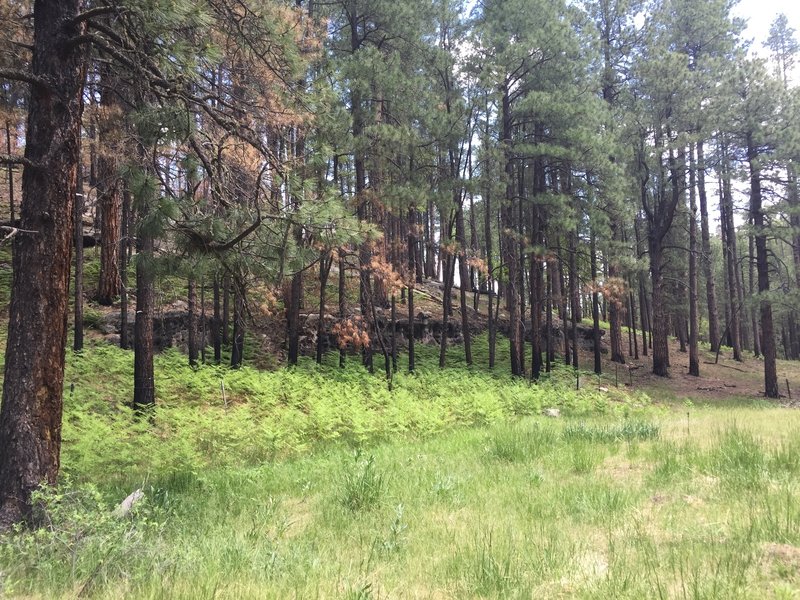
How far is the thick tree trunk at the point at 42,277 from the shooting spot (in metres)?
4.25

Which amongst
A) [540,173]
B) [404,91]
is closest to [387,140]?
[404,91]

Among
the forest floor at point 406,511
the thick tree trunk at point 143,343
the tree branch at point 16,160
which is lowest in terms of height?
the forest floor at point 406,511

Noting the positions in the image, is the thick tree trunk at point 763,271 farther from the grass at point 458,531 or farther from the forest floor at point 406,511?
the grass at point 458,531

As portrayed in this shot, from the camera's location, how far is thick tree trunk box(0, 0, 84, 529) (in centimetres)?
425

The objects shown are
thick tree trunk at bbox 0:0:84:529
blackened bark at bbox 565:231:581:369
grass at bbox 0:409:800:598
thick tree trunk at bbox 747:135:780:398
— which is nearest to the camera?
grass at bbox 0:409:800:598

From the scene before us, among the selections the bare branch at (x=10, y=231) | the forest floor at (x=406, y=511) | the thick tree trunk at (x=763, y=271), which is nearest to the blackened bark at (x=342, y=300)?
the forest floor at (x=406, y=511)

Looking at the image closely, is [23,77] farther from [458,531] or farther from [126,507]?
[458,531]

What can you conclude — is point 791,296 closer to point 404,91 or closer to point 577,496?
point 404,91

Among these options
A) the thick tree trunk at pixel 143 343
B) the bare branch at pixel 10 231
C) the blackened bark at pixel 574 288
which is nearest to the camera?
the bare branch at pixel 10 231

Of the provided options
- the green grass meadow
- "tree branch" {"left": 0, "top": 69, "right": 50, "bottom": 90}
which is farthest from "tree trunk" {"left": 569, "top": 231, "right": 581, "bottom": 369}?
"tree branch" {"left": 0, "top": 69, "right": 50, "bottom": 90}

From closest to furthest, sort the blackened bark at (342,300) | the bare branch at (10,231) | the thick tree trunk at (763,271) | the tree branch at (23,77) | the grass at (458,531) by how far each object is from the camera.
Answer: the grass at (458,531)
the bare branch at (10,231)
the tree branch at (23,77)
the blackened bark at (342,300)
the thick tree trunk at (763,271)

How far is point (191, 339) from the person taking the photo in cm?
1438

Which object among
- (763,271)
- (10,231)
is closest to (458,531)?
(10,231)

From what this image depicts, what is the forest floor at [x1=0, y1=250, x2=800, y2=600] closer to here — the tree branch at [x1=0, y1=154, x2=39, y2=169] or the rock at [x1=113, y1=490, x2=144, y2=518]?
the rock at [x1=113, y1=490, x2=144, y2=518]
